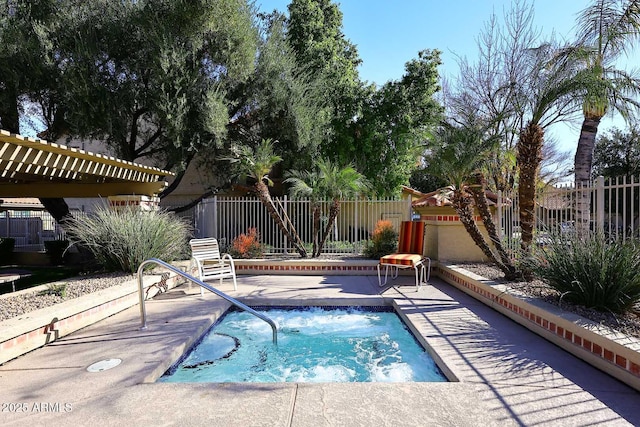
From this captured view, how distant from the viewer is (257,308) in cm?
646

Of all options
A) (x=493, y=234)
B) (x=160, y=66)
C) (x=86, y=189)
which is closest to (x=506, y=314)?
(x=493, y=234)

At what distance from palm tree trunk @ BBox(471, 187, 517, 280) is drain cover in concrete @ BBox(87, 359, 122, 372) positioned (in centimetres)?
585

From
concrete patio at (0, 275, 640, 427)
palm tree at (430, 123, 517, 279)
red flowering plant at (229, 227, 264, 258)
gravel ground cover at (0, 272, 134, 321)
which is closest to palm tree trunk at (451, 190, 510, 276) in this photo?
palm tree at (430, 123, 517, 279)

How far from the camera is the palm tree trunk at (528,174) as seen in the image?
20.4 feet

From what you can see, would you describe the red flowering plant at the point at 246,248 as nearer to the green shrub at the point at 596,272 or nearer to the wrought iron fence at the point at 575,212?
the wrought iron fence at the point at 575,212

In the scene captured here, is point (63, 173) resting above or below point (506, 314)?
above

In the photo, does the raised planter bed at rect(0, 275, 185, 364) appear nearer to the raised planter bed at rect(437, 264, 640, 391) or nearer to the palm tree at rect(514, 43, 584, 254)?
the raised planter bed at rect(437, 264, 640, 391)

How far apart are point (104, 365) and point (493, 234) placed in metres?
6.14

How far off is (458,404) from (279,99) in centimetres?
1103

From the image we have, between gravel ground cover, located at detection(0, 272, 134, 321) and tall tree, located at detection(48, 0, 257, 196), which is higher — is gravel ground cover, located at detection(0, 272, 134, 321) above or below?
below

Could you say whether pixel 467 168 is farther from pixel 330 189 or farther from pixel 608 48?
Answer: pixel 608 48

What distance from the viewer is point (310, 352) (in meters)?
4.62

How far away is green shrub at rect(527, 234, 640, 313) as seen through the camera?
13.6ft

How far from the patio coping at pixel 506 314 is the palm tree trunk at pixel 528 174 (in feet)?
3.59
